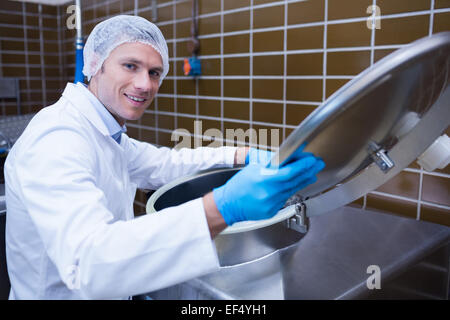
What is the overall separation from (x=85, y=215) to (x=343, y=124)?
45cm

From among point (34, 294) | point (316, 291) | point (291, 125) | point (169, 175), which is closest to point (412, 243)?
point (316, 291)

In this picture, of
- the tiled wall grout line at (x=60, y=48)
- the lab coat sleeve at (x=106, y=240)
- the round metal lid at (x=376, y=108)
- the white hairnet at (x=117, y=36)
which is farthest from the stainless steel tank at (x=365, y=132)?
the tiled wall grout line at (x=60, y=48)

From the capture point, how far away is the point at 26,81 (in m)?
2.81

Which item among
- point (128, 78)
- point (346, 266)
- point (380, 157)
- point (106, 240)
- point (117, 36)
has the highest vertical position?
point (117, 36)

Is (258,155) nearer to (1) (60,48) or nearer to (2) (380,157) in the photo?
(2) (380,157)

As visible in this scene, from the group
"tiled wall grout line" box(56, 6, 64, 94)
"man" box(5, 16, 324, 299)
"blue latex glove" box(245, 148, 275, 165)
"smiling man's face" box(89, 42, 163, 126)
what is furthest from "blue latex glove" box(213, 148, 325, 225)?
"tiled wall grout line" box(56, 6, 64, 94)

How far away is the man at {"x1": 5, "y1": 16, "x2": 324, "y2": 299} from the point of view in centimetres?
64

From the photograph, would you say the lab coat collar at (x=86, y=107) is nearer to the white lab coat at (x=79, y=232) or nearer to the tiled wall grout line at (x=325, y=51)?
the white lab coat at (x=79, y=232)

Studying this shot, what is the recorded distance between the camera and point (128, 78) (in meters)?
0.96

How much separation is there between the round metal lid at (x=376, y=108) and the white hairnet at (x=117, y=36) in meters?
0.54

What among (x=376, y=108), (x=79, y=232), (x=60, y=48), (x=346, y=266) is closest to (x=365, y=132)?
(x=376, y=108)

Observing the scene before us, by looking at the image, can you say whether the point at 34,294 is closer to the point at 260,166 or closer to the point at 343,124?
the point at 260,166

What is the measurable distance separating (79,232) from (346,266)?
1.85 feet

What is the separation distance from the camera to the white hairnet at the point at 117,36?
0.95 meters
